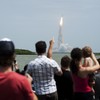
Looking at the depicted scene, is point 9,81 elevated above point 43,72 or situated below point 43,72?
above

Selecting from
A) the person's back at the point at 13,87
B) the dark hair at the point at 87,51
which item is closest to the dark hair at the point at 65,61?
the dark hair at the point at 87,51

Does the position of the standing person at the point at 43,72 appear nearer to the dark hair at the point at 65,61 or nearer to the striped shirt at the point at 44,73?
the striped shirt at the point at 44,73

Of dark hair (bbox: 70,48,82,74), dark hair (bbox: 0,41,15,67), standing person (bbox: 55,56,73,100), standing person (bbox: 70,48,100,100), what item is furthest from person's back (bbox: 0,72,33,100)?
standing person (bbox: 55,56,73,100)

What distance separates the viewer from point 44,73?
281 inches

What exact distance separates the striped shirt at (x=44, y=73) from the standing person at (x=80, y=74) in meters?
0.48

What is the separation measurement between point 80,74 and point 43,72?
92cm

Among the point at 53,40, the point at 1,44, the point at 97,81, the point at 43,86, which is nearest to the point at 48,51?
the point at 53,40

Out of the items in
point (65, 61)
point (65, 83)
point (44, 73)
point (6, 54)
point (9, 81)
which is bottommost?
point (65, 83)

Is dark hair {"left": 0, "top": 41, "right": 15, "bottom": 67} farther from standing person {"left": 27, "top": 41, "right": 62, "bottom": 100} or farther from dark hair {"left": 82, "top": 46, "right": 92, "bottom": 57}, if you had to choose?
dark hair {"left": 82, "top": 46, "right": 92, "bottom": 57}

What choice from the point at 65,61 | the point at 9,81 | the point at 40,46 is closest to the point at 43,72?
the point at 40,46

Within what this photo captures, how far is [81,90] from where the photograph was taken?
277 inches

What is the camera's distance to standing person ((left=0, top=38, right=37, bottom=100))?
3.58m

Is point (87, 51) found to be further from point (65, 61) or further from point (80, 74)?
point (65, 61)

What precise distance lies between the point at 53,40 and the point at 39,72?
980 millimetres
